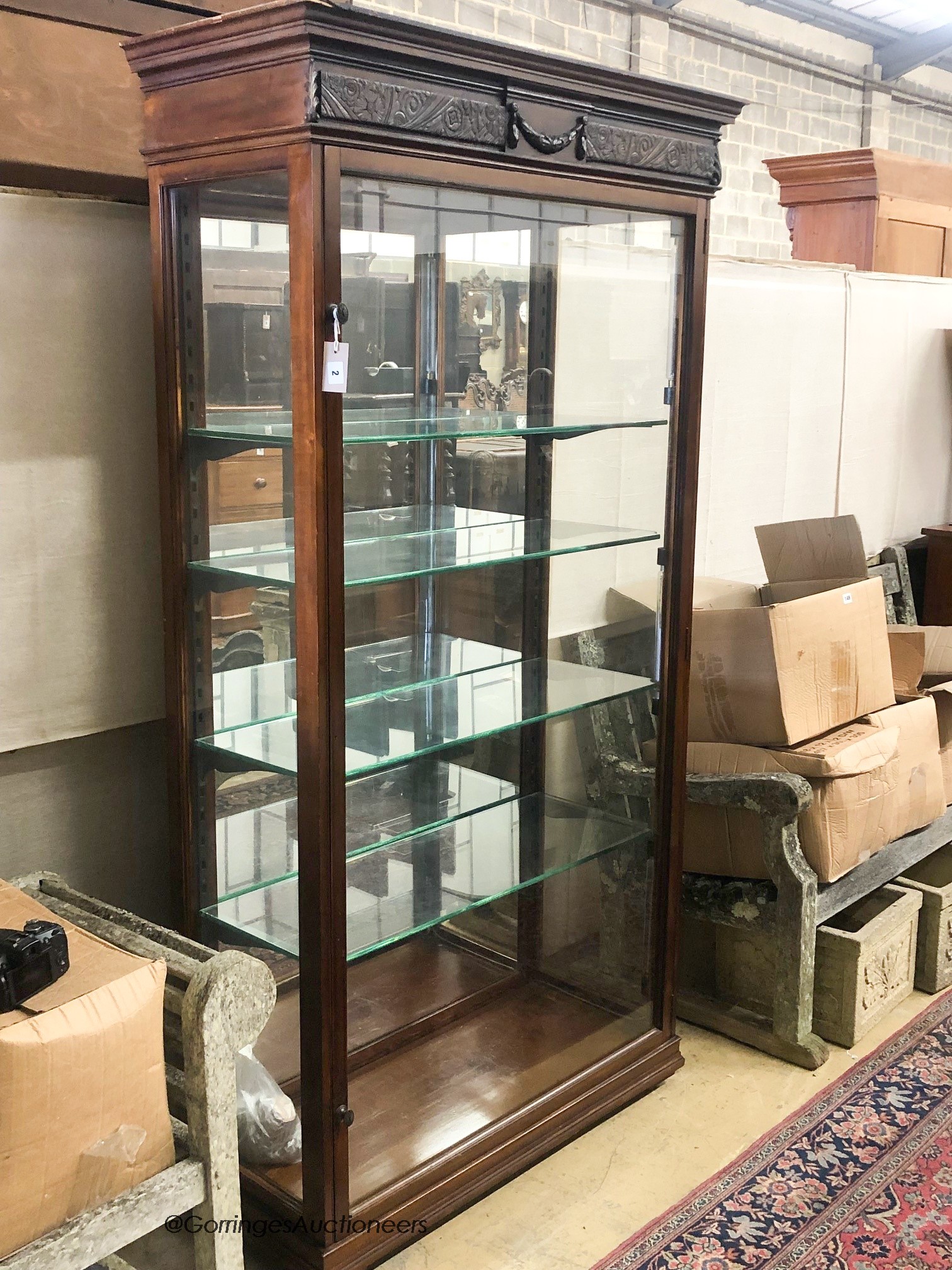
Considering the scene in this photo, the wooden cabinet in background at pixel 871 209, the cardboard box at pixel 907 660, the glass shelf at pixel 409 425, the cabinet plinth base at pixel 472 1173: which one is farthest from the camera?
the wooden cabinet in background at pixel 871 209

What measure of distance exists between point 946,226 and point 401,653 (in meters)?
3.69

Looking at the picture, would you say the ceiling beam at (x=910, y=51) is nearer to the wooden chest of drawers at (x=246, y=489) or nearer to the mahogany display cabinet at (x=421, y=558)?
the mahogany display cabinet at (x=421, y=558)

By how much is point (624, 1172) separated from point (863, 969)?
0.79 meters

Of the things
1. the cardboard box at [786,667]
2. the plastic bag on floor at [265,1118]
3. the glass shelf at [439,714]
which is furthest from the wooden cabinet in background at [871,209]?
the plastic bag on floor at [265,1118]

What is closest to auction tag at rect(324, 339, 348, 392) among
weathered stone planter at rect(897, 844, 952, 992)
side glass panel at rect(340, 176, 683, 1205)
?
side glass panel at rect(340, 176, 683, 1205)

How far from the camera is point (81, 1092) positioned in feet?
4.86

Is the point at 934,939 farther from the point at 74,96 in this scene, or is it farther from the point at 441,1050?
the point at 74,96

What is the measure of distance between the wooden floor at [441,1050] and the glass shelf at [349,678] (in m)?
0.52

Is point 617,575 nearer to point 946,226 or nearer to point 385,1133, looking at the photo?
point 385,1133

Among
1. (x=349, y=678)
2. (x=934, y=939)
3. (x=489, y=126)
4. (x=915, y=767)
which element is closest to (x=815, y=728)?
(x=915, y=767)

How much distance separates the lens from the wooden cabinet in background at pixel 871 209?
454cm

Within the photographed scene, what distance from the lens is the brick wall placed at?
5.35 metres

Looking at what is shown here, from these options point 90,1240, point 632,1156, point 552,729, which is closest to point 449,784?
point 552,729

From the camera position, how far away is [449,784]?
255 cm
